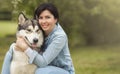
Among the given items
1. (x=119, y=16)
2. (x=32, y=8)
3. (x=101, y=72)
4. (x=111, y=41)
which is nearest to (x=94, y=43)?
(x=111, y=41)

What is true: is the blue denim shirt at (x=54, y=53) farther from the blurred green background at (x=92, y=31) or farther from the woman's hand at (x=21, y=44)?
the blurred green background at (x=92, y=31)

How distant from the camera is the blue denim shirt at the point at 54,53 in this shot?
4.38 meters

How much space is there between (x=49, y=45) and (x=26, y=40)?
10.6 inches

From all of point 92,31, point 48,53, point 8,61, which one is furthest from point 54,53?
point 92,31

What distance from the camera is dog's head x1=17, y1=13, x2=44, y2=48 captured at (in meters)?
4.47

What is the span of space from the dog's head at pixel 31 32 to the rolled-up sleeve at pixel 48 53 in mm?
147

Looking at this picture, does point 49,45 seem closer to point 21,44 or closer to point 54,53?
point 54,53

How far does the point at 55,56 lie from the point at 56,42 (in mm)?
155

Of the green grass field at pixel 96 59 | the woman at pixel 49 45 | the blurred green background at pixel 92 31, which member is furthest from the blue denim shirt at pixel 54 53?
the blurred green background at pixel 92 31

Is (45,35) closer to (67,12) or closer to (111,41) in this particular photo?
(67,12)

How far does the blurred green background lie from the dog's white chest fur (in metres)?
5.16

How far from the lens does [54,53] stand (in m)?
4.43

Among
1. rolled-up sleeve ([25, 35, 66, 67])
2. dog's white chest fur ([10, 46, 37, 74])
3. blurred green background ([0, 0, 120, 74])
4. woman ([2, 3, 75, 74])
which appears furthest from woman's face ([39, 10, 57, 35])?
blurred green background ([0, 0, 120, 74])

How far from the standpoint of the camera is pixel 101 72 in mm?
9289
